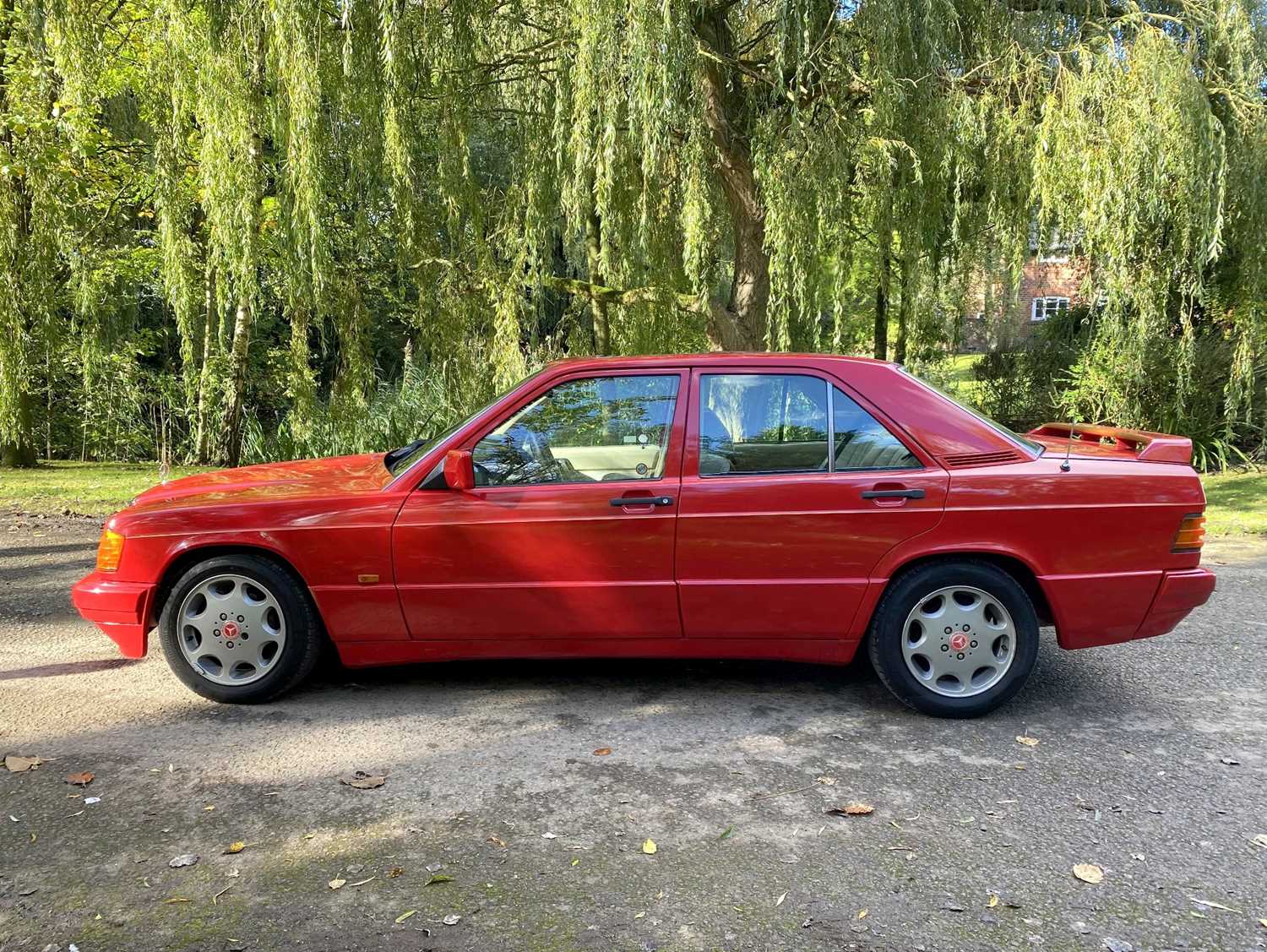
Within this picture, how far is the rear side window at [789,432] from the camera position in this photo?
4.17 metres

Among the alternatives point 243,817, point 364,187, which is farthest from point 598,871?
point 364,187

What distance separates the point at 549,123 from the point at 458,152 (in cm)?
87

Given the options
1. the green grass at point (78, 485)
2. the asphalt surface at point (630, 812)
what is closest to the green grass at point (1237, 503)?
the asphalt surface at point (630, 812)

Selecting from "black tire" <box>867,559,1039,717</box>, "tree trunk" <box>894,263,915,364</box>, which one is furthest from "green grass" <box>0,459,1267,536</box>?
"black tire" <box>867,559,1039,717</box>

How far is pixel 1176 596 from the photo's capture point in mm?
4074

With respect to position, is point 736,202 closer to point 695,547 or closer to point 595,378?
point 595,378

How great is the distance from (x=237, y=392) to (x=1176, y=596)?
39.3ft

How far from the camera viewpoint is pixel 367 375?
26.6ft

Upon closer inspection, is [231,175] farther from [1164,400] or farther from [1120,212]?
[1164,400]

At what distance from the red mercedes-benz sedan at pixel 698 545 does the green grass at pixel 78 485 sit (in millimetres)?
6306

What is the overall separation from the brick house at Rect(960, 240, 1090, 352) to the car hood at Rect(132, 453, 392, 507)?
6.47 meters

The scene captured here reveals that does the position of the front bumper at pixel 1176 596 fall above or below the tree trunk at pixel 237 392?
below

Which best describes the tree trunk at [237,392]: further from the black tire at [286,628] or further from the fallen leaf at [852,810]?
the fallen leaf at [852,810]

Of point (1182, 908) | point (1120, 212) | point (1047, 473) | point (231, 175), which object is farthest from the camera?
point (1120, 212)
